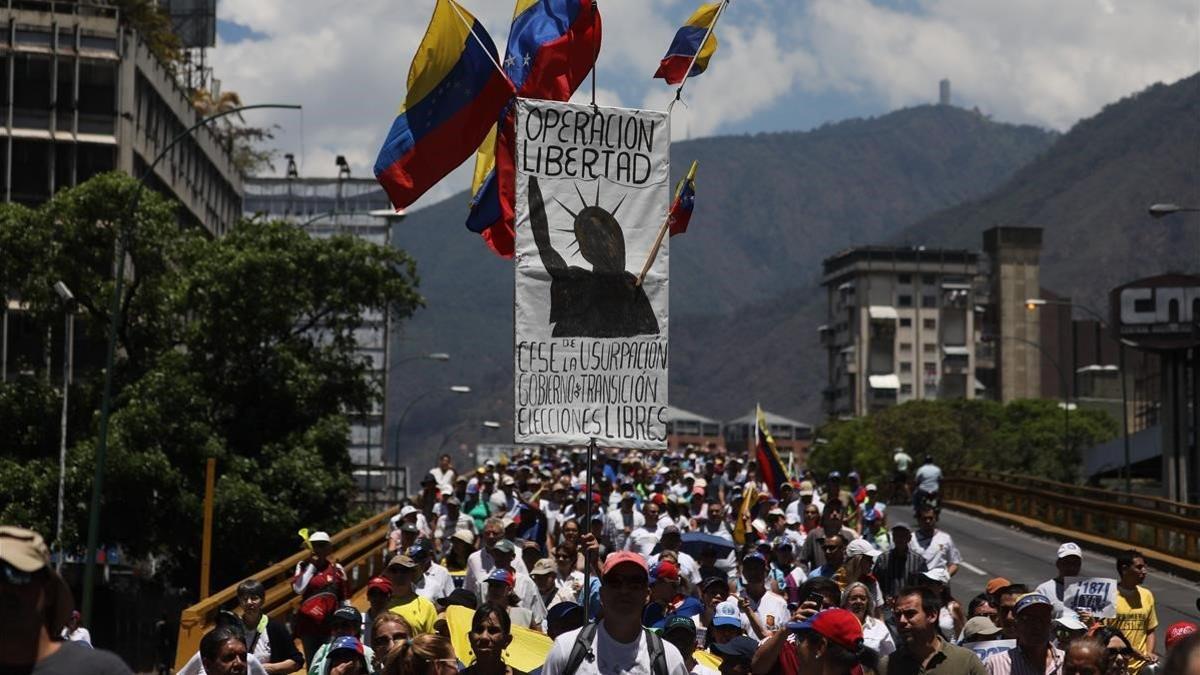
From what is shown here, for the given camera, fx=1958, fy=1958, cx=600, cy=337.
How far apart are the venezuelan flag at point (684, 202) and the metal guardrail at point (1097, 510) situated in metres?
17.8

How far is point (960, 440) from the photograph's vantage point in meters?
105

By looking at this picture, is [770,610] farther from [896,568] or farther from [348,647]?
[348,647]

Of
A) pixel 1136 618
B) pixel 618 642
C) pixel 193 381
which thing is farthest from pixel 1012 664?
pixel 193 381

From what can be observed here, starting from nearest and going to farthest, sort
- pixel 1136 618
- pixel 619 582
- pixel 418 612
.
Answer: pixel 619 582
pixel 418 612
pixel 1136 618

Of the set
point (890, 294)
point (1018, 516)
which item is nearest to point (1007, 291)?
point (890, 294)

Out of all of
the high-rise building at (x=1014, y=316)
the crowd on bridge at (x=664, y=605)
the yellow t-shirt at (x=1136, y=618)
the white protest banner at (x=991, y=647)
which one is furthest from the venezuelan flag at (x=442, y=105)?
the high-rise building at (x=1014, y=316)

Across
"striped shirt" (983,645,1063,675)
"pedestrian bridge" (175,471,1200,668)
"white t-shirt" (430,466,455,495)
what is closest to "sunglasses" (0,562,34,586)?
"striped shirt" (983,645,1063,675)

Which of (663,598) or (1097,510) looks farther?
(1097,510)

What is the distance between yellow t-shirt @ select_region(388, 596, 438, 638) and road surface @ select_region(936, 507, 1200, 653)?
1084cm

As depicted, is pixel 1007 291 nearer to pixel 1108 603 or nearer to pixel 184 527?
pixel 184 527

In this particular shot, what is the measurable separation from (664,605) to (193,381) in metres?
26.8

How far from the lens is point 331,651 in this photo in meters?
9.31

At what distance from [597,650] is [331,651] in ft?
6.91

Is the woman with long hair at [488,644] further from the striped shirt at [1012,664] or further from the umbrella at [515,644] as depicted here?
the striped shirt at [1012,664]
